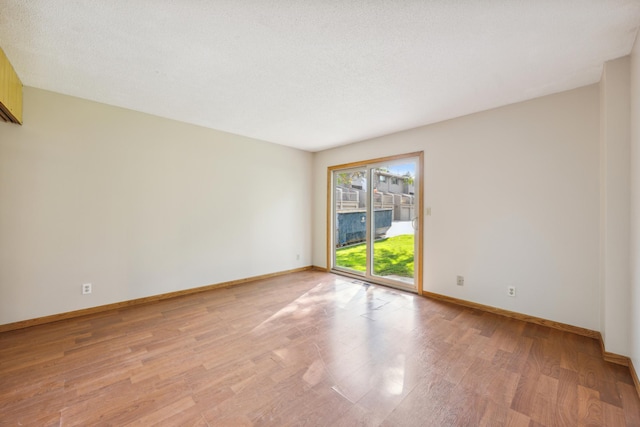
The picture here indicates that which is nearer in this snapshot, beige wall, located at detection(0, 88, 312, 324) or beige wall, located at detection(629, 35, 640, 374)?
beige wall, located at detection(629, 35, 640, 374)

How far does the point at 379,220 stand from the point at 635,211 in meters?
2.93

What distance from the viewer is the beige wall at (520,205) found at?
8.43 feet

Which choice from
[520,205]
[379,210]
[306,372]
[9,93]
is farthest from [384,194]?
[9,93]

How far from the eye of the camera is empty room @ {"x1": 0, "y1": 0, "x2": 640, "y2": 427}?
1.67 m

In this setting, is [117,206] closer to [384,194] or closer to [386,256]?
[384,194]

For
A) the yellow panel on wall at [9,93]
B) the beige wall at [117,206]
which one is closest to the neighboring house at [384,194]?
the beige wall at [117,206]

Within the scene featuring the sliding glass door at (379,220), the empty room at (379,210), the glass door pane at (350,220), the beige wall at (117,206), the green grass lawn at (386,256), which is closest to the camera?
the empty room at (379,210)

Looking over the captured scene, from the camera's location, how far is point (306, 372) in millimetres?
1951

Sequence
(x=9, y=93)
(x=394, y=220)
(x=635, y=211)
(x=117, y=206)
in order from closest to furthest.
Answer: (x=635, y=211) → (x=9, y=93) → (x=117, y=206) → (x=394, y=220)

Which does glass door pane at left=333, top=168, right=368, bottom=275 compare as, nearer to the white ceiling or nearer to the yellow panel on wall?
the white ceiling

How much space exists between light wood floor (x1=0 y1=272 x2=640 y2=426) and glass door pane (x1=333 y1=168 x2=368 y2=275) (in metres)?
1.80

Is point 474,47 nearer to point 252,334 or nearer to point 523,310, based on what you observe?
point 523,310

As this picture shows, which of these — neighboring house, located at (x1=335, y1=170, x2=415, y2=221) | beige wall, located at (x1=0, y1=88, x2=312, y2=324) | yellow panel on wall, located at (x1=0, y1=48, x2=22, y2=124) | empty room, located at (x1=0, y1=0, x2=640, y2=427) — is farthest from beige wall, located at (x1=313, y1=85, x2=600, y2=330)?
yellow panel on wall, located at (x1=0, y1=48, x2=22, y2=124)

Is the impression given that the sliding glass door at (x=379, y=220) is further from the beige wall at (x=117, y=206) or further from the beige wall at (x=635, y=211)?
the beige wall at (x=635, y=211)
